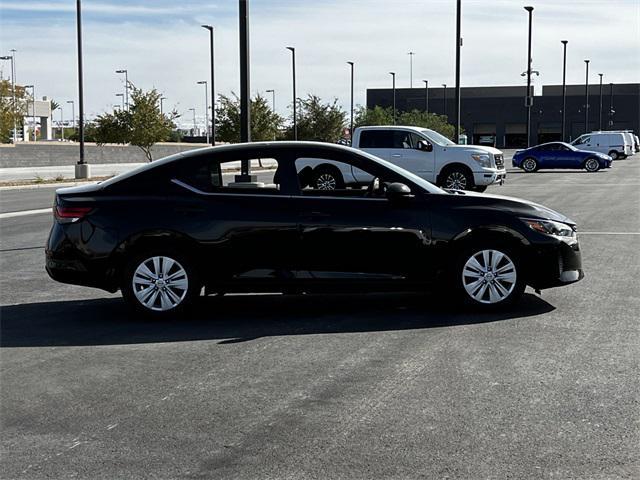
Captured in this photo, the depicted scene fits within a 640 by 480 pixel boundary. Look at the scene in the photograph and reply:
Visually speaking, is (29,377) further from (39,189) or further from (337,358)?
(39,189)

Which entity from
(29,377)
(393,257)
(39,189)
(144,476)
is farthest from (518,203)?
(39,189)

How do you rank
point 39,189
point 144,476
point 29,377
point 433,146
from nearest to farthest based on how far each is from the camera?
1. point 144,476
2. point 29,377
3. point 433,146
4. point 39,189

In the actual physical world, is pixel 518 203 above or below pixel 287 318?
above

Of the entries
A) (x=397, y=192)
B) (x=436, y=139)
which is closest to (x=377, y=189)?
(x=397, y=192)

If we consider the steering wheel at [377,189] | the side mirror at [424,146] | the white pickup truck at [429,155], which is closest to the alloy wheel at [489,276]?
the steering wheel at [377,189]

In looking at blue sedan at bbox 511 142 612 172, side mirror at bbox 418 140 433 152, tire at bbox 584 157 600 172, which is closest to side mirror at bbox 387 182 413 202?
side mirror at bbox 418 140 433 152

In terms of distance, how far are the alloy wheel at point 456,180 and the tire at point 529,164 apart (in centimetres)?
1909

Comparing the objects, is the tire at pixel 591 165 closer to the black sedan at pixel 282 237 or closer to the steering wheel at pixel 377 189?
the black sedan at pixel 282 237

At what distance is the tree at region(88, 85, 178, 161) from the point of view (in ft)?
146

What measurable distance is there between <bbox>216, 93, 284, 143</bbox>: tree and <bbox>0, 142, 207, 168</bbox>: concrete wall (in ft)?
29.3

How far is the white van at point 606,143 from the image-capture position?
5688 centimetres

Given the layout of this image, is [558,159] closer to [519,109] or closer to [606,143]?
[606,143]

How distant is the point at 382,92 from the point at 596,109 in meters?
27.8

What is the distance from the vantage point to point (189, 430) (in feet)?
17.3
